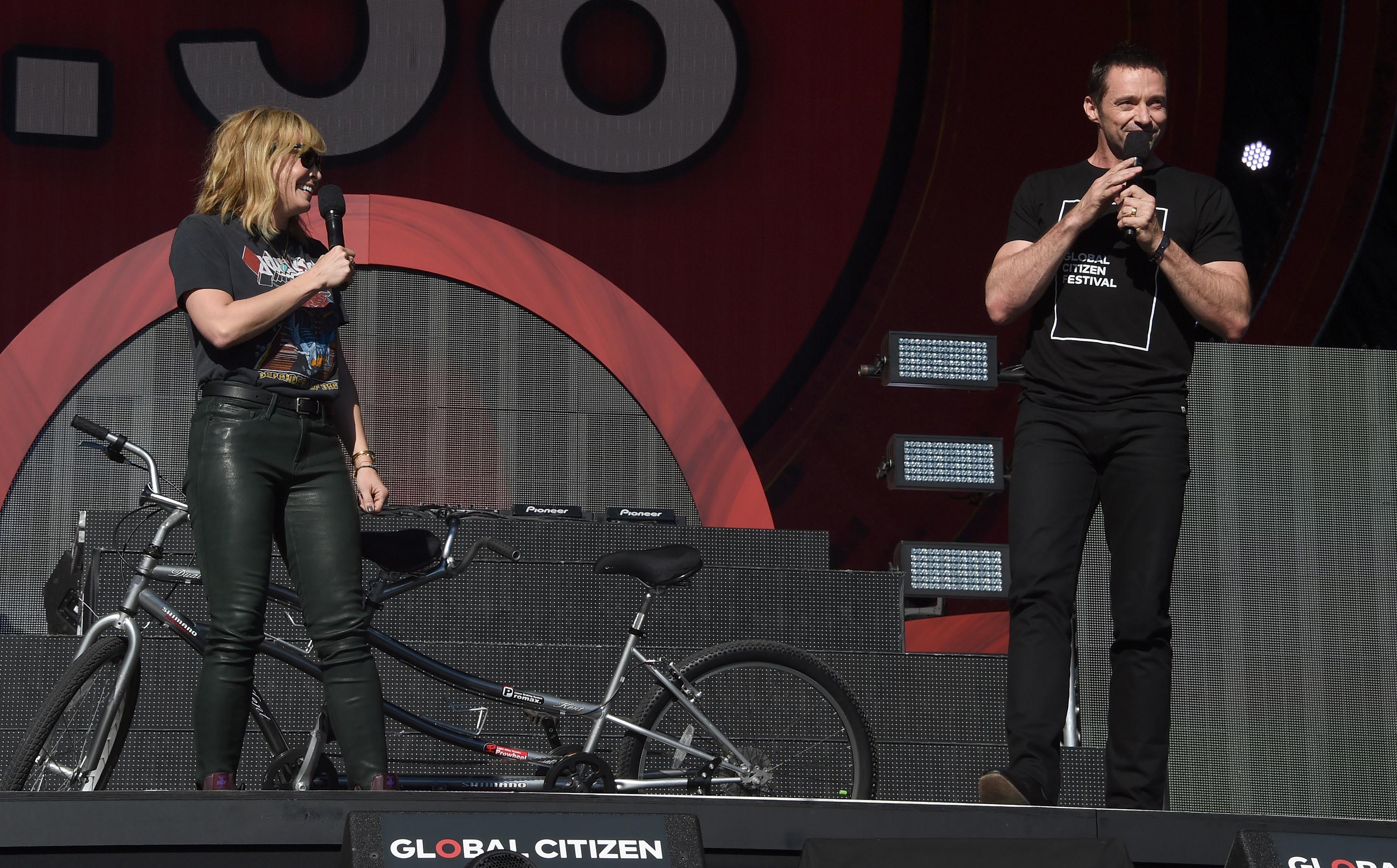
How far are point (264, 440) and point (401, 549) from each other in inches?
35.7

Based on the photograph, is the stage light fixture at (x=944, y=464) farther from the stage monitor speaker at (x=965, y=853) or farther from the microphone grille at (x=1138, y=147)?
the stage monitor speaker at (x=965, y=853)

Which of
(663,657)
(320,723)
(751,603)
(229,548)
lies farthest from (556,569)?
(229,548)

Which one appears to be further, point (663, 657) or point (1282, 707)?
point (1282, 707)

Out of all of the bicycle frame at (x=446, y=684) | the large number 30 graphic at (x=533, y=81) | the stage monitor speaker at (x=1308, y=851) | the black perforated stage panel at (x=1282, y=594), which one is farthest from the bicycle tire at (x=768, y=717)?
the large number 30 graphic at (x=533, y=81)

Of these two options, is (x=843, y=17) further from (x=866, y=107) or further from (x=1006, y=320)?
(x=1006, y=320)

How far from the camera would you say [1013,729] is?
104 inches

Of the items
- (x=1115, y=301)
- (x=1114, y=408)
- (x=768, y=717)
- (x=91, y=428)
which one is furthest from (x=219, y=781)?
(x=1115, y=301)

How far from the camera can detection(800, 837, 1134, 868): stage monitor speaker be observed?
6.37 feet

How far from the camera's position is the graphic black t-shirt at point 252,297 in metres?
2.70

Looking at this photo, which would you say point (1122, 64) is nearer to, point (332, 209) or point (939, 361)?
point (332, 209)

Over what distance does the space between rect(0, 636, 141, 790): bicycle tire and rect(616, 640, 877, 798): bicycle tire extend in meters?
1.15

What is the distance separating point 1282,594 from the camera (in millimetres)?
4270

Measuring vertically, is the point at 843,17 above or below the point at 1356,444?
above

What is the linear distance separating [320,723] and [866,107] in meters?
4.60
